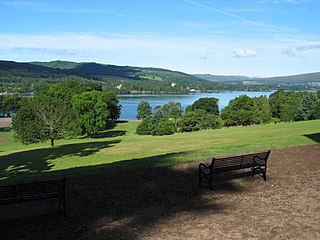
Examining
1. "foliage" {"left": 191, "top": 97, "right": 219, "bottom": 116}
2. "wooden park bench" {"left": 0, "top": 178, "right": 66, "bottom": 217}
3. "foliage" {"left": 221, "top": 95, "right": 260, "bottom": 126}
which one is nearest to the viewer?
"wooden park bench" {"left": 0, "top": 178, "right": 66, "bottom": 217}

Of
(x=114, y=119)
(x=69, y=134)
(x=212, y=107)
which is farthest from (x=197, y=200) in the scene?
(x=212, y=107)

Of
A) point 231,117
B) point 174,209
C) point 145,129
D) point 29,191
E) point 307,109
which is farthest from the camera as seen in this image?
point 231,117

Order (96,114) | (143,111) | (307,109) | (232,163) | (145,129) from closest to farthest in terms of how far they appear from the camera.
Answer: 1. (232,163)
2. (96,114)
3. (307,109)
4. (145,129)
5. (143,111)

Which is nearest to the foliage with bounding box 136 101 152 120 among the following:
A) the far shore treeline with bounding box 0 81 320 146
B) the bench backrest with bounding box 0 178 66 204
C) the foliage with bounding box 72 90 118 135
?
the far shore treeline with bounding box 0 81 320 146

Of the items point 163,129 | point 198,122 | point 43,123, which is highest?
point 43,123

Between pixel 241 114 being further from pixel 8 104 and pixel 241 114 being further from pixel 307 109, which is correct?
pixel 8 104

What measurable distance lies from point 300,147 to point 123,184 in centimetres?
1087

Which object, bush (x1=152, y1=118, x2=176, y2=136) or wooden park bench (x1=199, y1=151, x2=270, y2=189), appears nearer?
wooden park bench (x1=199, y1=151, x2=270, y2=189)

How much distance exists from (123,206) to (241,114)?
63789 millimetres

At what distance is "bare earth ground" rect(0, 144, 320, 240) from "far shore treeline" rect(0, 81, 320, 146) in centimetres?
3066

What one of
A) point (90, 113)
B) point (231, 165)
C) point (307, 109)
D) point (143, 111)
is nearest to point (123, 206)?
point (231, 165)

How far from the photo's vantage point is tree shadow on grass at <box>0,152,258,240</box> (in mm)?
7547

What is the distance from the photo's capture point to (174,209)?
350 inches

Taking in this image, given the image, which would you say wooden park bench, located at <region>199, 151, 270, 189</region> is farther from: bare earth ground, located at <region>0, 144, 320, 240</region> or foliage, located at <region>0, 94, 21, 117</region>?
foliage, located at <region>0, 94, 21, 117</region>
